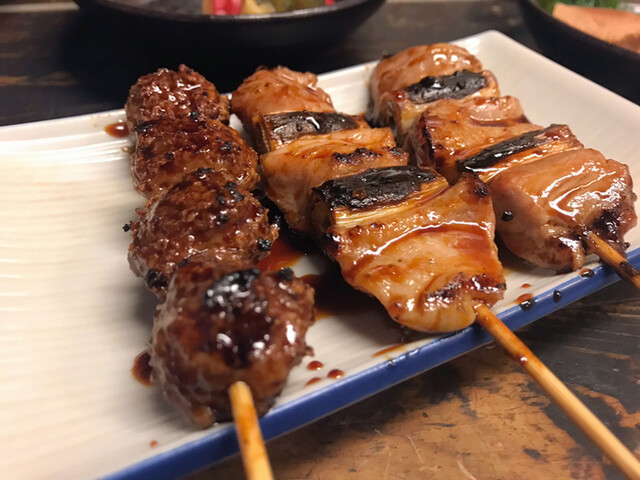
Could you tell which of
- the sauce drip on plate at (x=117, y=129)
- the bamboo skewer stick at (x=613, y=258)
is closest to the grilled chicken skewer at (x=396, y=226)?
the bamboo skewer stick at (x=613, y=258)

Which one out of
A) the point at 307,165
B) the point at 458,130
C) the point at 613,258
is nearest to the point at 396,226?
the point at 307,165

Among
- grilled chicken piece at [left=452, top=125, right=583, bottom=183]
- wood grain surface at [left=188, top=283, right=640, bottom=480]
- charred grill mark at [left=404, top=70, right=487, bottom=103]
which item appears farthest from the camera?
charred grill mark at [left=404, top=70, right=487, bottom=103]

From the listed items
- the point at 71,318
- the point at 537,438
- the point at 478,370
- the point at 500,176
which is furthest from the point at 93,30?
the point at 537,438

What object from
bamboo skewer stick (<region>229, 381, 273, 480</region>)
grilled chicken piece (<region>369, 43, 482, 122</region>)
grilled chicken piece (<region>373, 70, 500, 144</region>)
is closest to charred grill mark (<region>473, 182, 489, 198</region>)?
grilled chicken piece (<region>373, 70, 500, 144</region>)

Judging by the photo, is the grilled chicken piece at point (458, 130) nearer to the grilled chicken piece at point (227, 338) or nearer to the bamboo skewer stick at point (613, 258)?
the bamboo skewer stick at point (613, 258)

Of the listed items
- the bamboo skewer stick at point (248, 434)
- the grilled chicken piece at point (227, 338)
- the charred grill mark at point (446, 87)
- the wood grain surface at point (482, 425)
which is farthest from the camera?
the charred grill mark at point (446, 87)

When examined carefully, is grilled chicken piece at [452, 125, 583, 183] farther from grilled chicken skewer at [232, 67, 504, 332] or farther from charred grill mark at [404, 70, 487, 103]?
charred grill mark at [404, 70, 487, 103]
